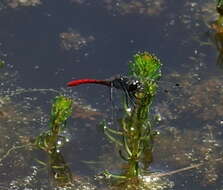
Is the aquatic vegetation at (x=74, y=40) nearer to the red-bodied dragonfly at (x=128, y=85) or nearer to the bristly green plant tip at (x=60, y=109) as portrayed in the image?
the red-bodied dragonfly at (x=128, y=85)

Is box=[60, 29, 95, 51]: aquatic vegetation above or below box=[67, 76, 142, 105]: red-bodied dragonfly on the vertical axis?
above

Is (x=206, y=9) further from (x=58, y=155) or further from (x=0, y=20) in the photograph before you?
(x=58, y=155)

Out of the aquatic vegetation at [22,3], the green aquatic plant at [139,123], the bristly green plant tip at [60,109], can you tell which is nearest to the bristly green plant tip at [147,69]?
the green aquatic plant at [139,123]

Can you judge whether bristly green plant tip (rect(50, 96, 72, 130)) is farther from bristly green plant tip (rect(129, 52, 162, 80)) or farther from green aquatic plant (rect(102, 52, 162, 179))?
bristly green plant tip (rect(129, 52, 162, 80))

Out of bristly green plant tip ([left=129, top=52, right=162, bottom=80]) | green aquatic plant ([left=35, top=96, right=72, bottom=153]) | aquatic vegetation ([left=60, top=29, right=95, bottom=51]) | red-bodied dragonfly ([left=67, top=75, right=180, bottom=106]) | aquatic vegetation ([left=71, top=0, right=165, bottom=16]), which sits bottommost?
green aquatic plant ([left=35, top=96, right=72, bottom=153])

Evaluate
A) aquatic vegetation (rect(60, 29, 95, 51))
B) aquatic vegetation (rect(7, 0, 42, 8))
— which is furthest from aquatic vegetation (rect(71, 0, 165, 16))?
aquatic vegetation (rect(60, 29, 95, 51))

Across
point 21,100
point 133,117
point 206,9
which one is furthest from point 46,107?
point 206,9
